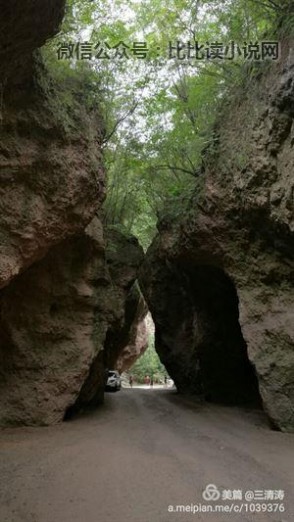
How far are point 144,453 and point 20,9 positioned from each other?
6211 mm

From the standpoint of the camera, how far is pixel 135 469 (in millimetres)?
5426

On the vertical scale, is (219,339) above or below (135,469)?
above

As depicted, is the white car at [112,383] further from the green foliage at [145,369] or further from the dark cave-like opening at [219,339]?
the green foliage at [145,369]

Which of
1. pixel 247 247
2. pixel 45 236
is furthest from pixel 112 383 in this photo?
pixel 45 236

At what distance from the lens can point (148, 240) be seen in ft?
66.3

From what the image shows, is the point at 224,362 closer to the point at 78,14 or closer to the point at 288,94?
the point at 288,94

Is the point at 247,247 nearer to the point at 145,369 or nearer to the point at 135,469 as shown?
the point at 135,469

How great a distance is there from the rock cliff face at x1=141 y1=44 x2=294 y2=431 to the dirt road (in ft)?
5.11

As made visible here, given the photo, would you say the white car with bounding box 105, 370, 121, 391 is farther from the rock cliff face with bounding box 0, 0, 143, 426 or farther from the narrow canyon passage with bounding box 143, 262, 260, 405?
the rock cliff face with bounding box 0, 0, 143, 426

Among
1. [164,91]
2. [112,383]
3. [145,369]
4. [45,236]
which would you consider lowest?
[145,369]

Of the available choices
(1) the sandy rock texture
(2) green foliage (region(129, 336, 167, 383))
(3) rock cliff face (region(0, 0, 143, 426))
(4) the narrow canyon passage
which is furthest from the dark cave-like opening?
(2) green foliage (region(129, 336, 167, 383))

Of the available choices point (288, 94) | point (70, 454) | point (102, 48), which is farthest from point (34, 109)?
point (70, 454)

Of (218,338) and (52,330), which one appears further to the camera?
(218,338)

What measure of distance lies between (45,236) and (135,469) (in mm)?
4313
